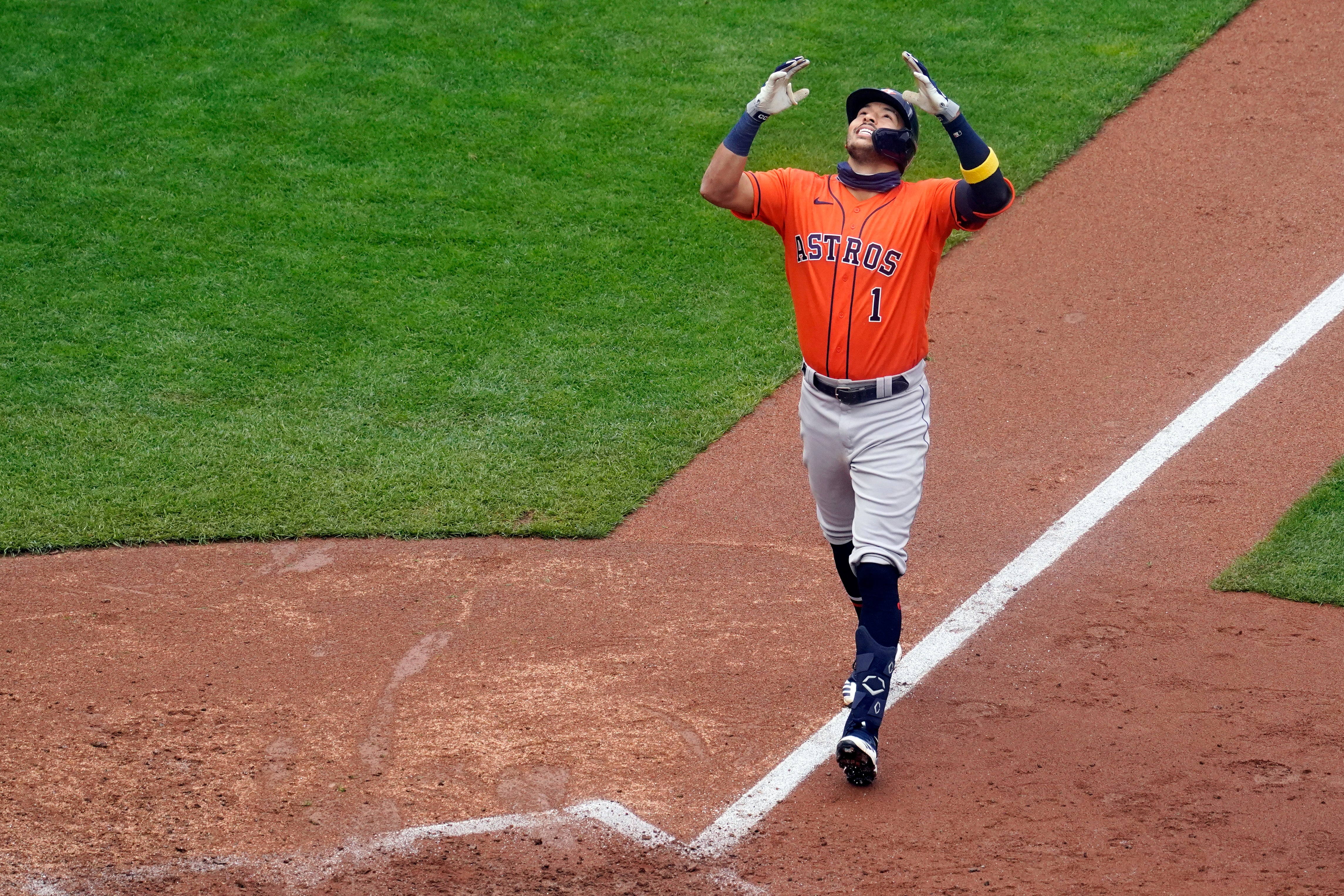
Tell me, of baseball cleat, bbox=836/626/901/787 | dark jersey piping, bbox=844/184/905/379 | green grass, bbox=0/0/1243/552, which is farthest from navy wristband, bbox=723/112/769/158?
green grass, bbox=0/0/1243/552

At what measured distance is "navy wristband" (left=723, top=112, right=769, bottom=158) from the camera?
445cm

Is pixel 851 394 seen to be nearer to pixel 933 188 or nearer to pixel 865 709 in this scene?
pixel 933 188

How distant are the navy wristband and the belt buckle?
791 millimetres

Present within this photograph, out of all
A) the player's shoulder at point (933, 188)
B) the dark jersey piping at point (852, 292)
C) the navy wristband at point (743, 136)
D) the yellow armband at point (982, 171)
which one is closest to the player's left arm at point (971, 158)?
the yellow armband at point (982, 171)

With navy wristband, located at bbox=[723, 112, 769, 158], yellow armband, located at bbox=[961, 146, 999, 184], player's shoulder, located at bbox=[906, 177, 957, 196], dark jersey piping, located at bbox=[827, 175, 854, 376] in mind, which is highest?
navy wristband, located at bbox=[723, 112, 769, 158]

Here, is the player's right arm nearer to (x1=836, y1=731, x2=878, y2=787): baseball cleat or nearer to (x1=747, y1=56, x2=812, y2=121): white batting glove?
(x1=747, y1=56, x2=812, y2=121): white batting glove

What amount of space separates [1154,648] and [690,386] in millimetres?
3151

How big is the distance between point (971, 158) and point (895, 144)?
0.88 feet

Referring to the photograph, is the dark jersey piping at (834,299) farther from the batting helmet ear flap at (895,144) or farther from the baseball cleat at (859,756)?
the baseball cleat at (859,756)

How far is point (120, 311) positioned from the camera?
323 inches

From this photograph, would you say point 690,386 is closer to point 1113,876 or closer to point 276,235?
point 276,235

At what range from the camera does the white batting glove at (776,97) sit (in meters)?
4.39

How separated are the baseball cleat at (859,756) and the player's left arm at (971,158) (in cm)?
158

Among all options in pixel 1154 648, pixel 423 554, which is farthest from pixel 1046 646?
pixel 423 554
